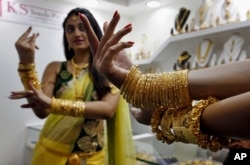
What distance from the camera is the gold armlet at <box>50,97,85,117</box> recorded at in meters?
0.88

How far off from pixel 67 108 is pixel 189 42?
1471 millimetres

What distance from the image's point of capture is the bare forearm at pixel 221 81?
0.37 m

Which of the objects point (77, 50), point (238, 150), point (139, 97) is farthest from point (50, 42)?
point (139, 97)

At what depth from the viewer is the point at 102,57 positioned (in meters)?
0.45

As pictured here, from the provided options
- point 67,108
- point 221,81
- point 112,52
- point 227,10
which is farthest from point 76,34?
point 227,10

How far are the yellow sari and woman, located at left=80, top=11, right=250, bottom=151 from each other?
55 cm

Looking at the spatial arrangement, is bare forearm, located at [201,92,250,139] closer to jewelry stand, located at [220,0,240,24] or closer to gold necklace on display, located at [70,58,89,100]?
gold necklace on display, located at [70,58,89,100]

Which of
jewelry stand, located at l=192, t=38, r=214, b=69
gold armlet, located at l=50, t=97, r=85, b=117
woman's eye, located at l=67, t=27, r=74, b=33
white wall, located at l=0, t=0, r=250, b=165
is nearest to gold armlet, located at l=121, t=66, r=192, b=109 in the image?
gold armlet, located at l=50, t=97, r=85, b=117

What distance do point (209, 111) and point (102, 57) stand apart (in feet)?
0.63

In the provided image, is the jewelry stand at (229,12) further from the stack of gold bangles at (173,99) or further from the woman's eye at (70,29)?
the stack of gold bangles at (173,99)

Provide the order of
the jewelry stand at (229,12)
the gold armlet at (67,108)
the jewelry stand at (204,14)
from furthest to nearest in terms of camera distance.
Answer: the jewelry stand at (204,14) < the jewelry stand at (229,12) < the gold armlet at (67,108)

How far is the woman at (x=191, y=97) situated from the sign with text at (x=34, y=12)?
1.82 metres

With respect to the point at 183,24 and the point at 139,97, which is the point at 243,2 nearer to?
the point at 183,24

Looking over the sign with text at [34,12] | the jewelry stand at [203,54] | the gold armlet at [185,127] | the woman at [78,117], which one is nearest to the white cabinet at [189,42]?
the jewelry stand at [203,54]
